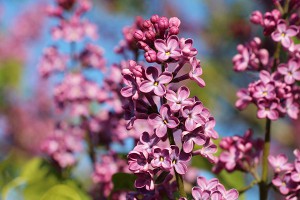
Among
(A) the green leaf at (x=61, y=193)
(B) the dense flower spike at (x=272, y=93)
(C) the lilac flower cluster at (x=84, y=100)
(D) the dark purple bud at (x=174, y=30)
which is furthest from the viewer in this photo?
(C) the lilac flower cluster at (x=84, y=100)

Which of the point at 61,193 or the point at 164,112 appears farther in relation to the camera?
the point at 61,193

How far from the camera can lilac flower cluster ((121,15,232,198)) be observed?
155cm

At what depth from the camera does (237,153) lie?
2.05 metres

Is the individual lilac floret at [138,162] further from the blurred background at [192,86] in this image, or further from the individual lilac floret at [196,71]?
the blurred background at [192,86]

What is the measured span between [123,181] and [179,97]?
61 centimetres

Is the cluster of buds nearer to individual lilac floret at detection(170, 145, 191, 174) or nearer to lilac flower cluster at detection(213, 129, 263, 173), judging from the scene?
lilac flower cluster at detection(213, 129, 263, 173)

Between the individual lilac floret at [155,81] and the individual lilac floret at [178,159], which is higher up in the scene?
the individual lilac floret at [155,81]

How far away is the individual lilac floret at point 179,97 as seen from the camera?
5.12 feet

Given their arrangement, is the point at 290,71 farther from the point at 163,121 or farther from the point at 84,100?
the point at 84,100

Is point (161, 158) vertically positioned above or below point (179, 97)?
below

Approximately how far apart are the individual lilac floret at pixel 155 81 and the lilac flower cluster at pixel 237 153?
0.56 meters

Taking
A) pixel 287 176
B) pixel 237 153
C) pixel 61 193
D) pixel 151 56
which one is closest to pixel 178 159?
pixel 151 56

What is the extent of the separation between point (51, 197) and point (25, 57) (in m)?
5.46

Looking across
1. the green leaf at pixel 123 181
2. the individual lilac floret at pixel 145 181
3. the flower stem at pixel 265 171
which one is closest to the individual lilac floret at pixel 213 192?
the individual lilac floret at pixel 145 181
